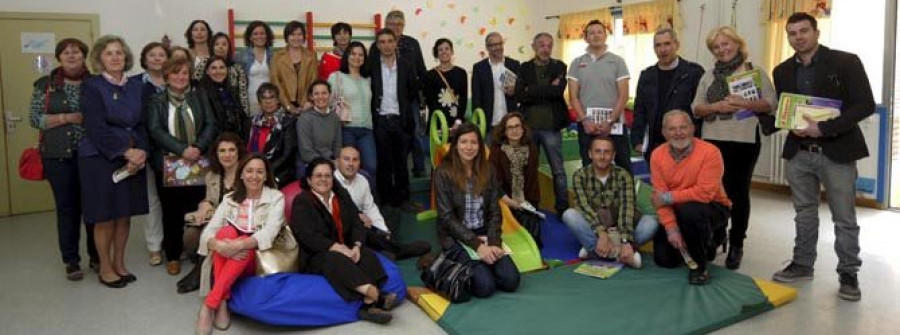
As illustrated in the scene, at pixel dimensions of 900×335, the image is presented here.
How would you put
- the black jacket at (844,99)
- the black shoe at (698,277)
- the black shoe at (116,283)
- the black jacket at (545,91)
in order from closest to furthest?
the black jacket at (844,99) < the black shoe at (698,277) < the black shoe at (116,283) < the black jacket at (545,91)

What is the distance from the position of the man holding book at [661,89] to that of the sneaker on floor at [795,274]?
102 cm

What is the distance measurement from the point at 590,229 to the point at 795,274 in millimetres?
1137

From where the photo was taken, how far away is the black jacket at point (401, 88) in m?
4.52

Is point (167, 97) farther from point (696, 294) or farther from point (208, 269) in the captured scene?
point (696, 294)

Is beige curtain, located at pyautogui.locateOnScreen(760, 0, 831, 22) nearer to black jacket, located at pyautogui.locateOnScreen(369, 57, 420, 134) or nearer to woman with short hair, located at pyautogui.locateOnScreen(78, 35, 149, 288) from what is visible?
black jacket, located at pyautogui.locateOnScreen(369, 57, 420, 134)

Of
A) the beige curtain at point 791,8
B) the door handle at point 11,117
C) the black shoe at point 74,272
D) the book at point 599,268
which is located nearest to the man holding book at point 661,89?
the book at point 599,268

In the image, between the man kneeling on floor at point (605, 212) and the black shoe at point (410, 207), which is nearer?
the man kneeling on floor at point (605, 212)

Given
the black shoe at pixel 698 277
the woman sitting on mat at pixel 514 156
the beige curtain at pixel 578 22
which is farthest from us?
the beige curtain at pixel 578 22

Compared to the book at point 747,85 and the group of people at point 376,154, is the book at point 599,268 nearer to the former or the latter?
the group of people at point 376,154

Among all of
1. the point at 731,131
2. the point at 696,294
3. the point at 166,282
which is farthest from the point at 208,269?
the point at 731,131

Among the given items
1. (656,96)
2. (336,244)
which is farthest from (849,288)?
(336,244)

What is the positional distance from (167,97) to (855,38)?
5669mm

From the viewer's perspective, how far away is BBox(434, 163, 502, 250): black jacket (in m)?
3.46

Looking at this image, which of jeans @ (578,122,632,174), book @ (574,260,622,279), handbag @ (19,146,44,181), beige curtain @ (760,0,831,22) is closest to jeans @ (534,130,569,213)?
jeans @ (578,122,632,174)
